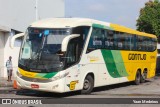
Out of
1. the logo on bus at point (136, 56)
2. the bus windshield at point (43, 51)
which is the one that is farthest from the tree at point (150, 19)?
the bus windshield at point (43, 51)

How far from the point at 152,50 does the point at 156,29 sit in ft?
70.9

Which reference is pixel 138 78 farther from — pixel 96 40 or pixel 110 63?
pixel 96 40

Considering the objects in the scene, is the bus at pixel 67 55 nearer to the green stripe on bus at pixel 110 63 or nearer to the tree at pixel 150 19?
the green stripe on bus at pixel 110 63

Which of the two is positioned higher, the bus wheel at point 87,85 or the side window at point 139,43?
the side window at point 139,43

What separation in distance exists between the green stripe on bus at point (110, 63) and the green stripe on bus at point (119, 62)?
0.24 metres

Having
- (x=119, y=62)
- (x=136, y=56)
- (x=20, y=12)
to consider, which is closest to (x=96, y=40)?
(x=119, y=62)

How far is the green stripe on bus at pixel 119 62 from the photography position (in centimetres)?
1905

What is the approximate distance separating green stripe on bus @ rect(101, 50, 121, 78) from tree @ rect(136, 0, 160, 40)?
2768 centimetres

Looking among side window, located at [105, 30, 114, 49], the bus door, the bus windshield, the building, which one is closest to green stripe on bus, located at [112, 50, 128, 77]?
side window, located at [105, 30, 114, 49]

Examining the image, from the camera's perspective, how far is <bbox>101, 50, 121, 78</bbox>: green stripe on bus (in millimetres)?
17886

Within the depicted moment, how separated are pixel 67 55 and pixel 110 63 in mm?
4433

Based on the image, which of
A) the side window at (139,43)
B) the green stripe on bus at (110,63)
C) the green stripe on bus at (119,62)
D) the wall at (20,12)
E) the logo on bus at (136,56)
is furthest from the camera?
the wall at (20,12)

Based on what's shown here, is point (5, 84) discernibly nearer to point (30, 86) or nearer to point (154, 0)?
point (30, 86)

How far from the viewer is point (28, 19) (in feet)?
96.7
